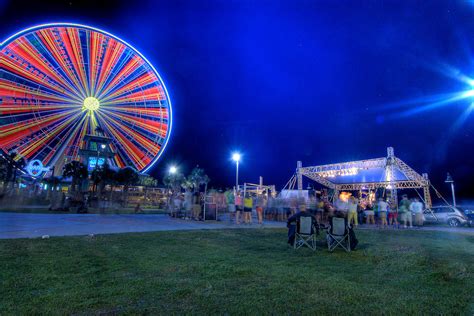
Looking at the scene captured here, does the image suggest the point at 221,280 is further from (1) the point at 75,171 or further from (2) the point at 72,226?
(1) the point at 75,171

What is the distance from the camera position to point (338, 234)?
7.24 meters

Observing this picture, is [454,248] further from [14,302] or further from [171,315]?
[14,302]

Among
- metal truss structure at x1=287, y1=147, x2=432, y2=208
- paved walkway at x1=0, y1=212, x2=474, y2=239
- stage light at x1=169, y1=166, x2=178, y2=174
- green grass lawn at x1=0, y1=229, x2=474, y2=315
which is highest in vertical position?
stage light at x1=169, y1=166, x2=178, y2=174

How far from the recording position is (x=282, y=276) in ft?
14.1

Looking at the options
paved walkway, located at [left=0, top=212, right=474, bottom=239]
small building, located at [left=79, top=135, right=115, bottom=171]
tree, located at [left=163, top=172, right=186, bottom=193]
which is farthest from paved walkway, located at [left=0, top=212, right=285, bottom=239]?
tree, located at [left=163, top=172, right=186, bottom=193]

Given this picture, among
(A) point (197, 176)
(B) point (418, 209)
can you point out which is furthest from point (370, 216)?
(A) point (197, 176)

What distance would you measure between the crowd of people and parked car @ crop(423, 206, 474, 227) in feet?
7.15

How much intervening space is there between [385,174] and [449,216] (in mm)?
12311

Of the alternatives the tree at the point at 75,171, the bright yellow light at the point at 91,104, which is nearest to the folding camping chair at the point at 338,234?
the bright yellow light at the point at 91,104

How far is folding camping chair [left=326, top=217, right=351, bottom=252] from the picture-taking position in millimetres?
7184

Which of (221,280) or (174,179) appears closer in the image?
(221,280)

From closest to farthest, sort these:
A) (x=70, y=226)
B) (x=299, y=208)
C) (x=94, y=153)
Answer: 1. (x=70, y=226)
2. (x=299, y=208)
3. (x=94, y=153)

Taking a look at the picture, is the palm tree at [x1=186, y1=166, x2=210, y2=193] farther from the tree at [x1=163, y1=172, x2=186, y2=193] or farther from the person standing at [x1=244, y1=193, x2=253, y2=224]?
the person standing at [x1=244, y1=193, x2=253, y2=224]

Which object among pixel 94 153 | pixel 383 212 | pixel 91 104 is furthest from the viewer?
pixel 94 153
